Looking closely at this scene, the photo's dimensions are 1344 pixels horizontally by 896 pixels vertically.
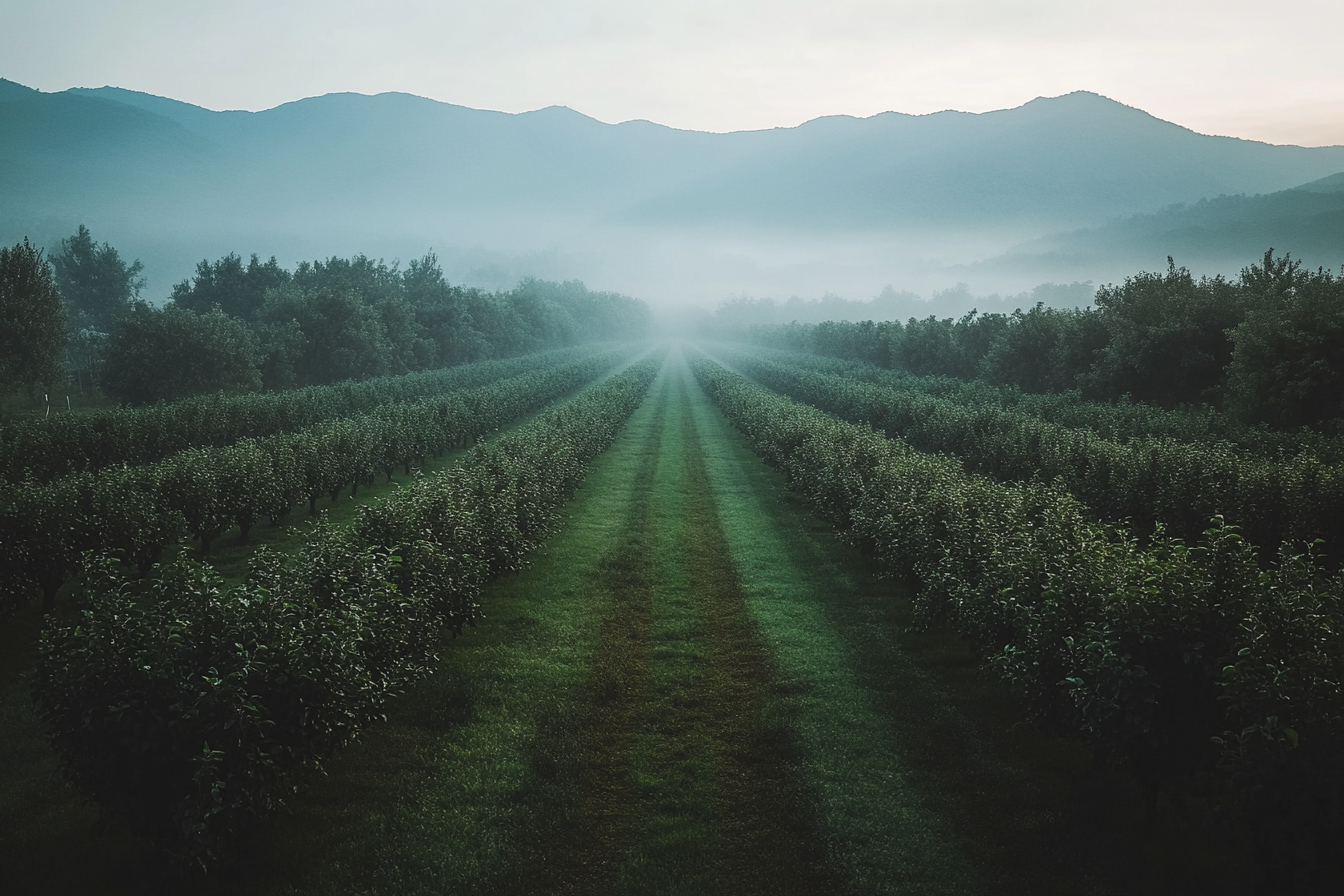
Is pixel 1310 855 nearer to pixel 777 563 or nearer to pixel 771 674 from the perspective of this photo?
pixel 771 674

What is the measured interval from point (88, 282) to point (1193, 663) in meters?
118

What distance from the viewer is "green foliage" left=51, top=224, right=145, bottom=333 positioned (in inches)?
3639

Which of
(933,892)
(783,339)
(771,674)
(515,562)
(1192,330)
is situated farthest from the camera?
(783,339)

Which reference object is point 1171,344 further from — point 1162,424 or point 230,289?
point 230,289

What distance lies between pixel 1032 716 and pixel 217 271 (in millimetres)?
83086

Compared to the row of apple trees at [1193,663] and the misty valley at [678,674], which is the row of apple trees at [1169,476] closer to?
the misty valley at [678,674]

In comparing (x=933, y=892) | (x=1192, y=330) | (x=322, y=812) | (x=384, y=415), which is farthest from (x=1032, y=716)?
(x=1192, y=330)

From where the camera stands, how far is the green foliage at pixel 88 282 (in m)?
92.4

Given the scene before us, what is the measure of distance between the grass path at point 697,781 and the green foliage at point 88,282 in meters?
105

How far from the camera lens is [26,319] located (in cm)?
4516

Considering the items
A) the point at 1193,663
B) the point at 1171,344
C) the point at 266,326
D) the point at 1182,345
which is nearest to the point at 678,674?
the point at 1193,663

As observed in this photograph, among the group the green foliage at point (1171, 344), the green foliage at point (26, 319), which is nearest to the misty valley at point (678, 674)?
the green foliage at point (1171, 344)

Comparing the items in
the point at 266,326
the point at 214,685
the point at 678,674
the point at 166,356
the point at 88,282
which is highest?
the point at 88,282

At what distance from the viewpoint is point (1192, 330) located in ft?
125
